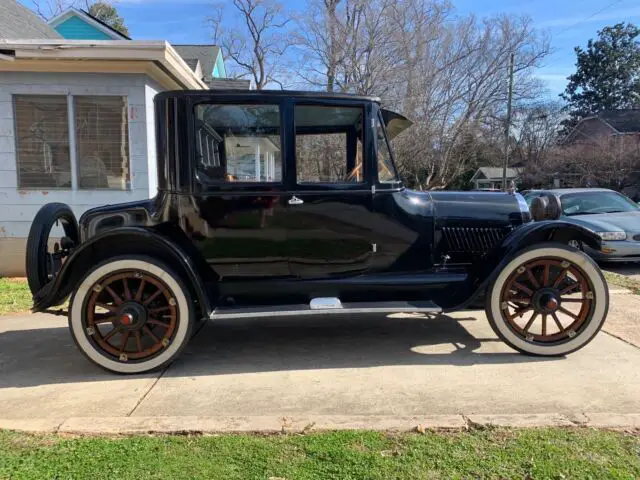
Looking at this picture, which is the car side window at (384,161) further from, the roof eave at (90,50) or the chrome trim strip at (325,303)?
the roof eave at (90,50)

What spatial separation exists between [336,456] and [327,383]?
98cm

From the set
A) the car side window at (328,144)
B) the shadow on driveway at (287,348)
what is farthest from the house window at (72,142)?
the car side window at (328,144)

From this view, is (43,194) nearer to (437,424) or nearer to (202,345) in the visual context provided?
(202,345)

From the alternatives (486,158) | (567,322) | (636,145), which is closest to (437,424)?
(567,322)

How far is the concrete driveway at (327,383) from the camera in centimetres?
291

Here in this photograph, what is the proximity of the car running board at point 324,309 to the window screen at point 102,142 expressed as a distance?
4549mm

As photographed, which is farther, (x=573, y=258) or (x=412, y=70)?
(x=412, y=70)

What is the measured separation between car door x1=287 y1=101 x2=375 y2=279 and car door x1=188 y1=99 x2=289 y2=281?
4.8 inches

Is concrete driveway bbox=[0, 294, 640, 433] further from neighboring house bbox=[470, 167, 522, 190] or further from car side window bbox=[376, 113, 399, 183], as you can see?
neighboring house bbox=[470, 167, 522, 190]

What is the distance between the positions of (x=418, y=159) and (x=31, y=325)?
20.3 metres

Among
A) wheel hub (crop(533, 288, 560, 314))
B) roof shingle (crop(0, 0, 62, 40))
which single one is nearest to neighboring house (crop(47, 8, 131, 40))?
roof shingle (crop(0, 0, 62, 40))

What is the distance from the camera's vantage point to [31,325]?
506cm

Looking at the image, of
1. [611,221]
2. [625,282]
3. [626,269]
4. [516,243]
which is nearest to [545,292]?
[516,243]

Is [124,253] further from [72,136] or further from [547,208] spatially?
[72,136]
